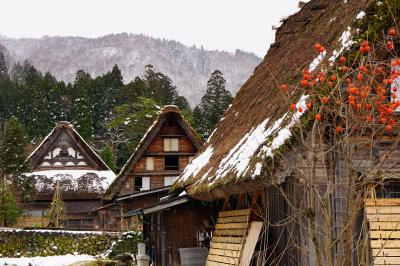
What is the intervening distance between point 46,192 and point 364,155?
102ft

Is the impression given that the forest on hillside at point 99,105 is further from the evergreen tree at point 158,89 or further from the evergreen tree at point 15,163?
the evergreen tree at point 15,163

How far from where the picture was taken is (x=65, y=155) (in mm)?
39531

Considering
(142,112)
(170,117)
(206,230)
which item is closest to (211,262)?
(206,230)

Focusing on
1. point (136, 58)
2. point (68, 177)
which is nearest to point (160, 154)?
point (68, 177)

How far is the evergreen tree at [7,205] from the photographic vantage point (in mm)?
32469

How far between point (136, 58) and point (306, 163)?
Answer: 5853 inches

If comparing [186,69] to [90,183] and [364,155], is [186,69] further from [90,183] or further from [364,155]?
[364,155]

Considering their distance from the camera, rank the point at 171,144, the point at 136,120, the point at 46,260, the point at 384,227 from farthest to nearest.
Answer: the point at 136,120 < the point at 171,144 < the point at 46,260 < the point at 384,227

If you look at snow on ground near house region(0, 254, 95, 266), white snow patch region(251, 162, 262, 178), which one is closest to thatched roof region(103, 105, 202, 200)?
snow on ground near house region(0, 254, 95, 266)

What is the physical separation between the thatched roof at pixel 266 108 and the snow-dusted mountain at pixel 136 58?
124983 mm

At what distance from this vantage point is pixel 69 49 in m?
161

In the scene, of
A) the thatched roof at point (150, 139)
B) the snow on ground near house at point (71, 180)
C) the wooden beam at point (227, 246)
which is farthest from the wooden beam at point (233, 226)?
the snow on ground near house at point (71, 180)

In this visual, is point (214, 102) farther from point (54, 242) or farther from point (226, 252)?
point (226, 252)

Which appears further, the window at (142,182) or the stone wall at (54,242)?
the stone wall at (54,242)
